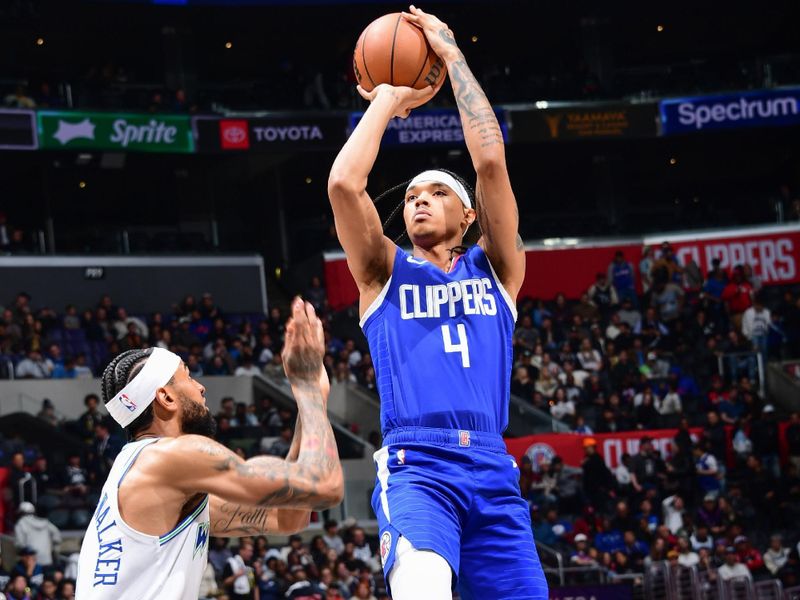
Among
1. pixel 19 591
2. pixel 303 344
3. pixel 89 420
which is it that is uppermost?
pixel 89 420

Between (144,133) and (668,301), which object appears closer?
(668,301)

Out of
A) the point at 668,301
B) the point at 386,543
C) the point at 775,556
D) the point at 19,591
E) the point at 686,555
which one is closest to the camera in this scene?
the point at 386,543

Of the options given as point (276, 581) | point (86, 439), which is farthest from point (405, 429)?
point (86, 439)

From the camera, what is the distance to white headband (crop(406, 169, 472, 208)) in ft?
17.9

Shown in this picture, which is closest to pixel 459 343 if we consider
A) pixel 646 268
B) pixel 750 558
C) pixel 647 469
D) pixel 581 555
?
pixel 581 555

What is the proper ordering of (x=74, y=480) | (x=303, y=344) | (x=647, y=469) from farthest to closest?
(x=647, y=469)
(x=74, y=480)
(x=303, y=344)

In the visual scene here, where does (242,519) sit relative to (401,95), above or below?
below

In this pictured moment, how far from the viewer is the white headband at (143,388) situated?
4.40 m

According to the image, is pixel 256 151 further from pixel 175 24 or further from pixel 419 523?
pixel 419 523

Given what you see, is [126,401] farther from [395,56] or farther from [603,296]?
[603,296]

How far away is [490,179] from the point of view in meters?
5.30

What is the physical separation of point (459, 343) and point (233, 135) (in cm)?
2263

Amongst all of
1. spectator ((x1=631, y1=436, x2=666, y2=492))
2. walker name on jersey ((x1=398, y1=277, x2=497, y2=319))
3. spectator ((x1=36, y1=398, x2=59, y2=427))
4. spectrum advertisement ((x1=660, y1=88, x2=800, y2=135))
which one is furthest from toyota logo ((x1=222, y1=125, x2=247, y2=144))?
walker name on jersey ((x1=398, y1=277, x2=497, y2=319))

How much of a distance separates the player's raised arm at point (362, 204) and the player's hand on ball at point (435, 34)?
0.37m
